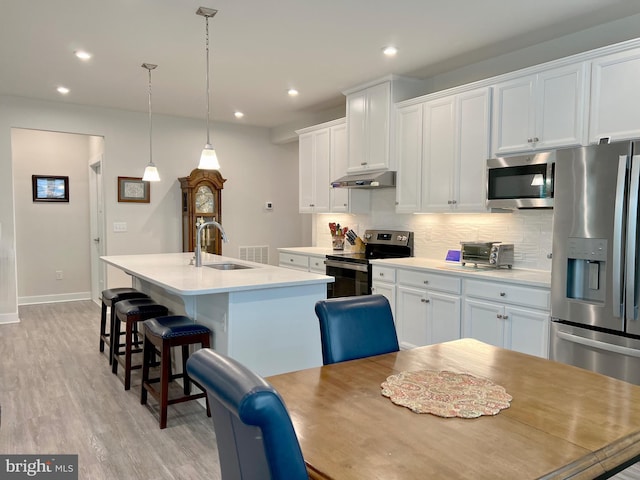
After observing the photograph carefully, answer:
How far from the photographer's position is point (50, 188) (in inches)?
270

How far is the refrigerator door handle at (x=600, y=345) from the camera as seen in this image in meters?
2.53

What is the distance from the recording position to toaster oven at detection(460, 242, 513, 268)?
3.71 m

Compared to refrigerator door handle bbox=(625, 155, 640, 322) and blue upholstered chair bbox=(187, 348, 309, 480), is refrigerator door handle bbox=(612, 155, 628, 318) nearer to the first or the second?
refrigerator door handle bbox=(625, 155, 640, 322)

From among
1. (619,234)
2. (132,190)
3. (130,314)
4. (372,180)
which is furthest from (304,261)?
(619,234)

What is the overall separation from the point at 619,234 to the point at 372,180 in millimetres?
2425

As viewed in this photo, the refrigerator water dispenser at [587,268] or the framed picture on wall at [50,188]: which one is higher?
the framed picture on wall at [50,188]

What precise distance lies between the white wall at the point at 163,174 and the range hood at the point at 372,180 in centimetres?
253

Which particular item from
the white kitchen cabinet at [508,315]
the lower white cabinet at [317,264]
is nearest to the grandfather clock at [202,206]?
the lower white cabinet at [317,264]

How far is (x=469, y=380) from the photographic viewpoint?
1.58m

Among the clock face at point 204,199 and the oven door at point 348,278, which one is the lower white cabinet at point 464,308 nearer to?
the oven door at point 348,278

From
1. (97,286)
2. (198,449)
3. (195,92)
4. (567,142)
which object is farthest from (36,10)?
(97,286)

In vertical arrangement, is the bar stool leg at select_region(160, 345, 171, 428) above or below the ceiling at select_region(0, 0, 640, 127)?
below

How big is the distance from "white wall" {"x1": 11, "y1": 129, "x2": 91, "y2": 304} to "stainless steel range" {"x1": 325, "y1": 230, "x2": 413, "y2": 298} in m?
4.31

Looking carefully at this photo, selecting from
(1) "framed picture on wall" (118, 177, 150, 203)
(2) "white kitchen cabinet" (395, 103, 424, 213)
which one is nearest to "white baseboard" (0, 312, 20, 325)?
(1) "framed picture on wall" (118, 177, 150, 203)
